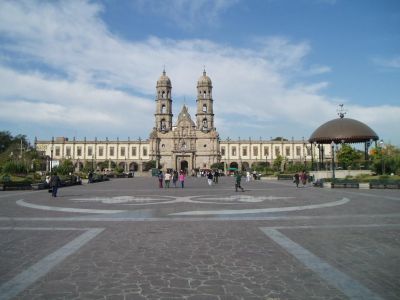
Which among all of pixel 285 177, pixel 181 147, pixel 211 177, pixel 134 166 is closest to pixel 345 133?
pixel 285 177

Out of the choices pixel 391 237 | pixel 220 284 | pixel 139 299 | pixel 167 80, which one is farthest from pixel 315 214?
pixel 167 80

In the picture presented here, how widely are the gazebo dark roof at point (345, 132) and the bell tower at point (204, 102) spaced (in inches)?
2188

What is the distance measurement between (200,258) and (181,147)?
88098 mm

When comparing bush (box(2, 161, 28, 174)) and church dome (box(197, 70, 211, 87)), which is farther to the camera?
church dome (box(197, 70, 211, 87))

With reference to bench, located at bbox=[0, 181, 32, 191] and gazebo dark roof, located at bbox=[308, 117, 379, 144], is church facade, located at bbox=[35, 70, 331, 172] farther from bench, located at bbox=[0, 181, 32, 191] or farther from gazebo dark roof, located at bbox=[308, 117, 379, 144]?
bench, located at bbox=[0, 181, 32, 191]

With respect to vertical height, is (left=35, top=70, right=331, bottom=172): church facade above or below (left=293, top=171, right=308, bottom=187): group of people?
above

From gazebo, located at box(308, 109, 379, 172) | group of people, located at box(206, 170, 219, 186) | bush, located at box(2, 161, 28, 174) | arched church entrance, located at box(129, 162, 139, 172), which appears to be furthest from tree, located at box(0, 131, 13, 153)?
gazebo, located at box(308, 109, 379, 172)

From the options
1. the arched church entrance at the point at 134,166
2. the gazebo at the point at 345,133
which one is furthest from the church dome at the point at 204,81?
the gazebo at the point at 345,133

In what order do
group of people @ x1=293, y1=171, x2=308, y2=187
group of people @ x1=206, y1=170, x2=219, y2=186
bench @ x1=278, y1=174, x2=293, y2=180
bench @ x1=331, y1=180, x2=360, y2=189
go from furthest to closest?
bench @ x1=278, y1=174, x2=293, y2=180 < group of people @ x1=206, y1=170, x2=219, y2=186 < group of people @ x1=293, y1=171, x2=308, y2=187 < bench @ x1=331, y1=180, x2=360, y2=189

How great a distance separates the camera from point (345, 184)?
26219 mm

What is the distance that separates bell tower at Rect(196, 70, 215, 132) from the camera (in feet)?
294

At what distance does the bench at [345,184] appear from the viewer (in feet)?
85.1

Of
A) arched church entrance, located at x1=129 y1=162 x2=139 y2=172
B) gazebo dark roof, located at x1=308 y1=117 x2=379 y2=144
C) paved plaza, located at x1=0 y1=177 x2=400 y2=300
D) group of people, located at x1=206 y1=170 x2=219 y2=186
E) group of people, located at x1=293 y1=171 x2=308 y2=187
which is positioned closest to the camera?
paved plaza, located at x1=0 y1=177 x2=400 y2=300

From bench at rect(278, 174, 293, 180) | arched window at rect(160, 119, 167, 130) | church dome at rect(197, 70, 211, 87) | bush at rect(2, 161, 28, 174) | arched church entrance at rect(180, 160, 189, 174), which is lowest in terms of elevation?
bench at rect(278, 174, 293, 180)
